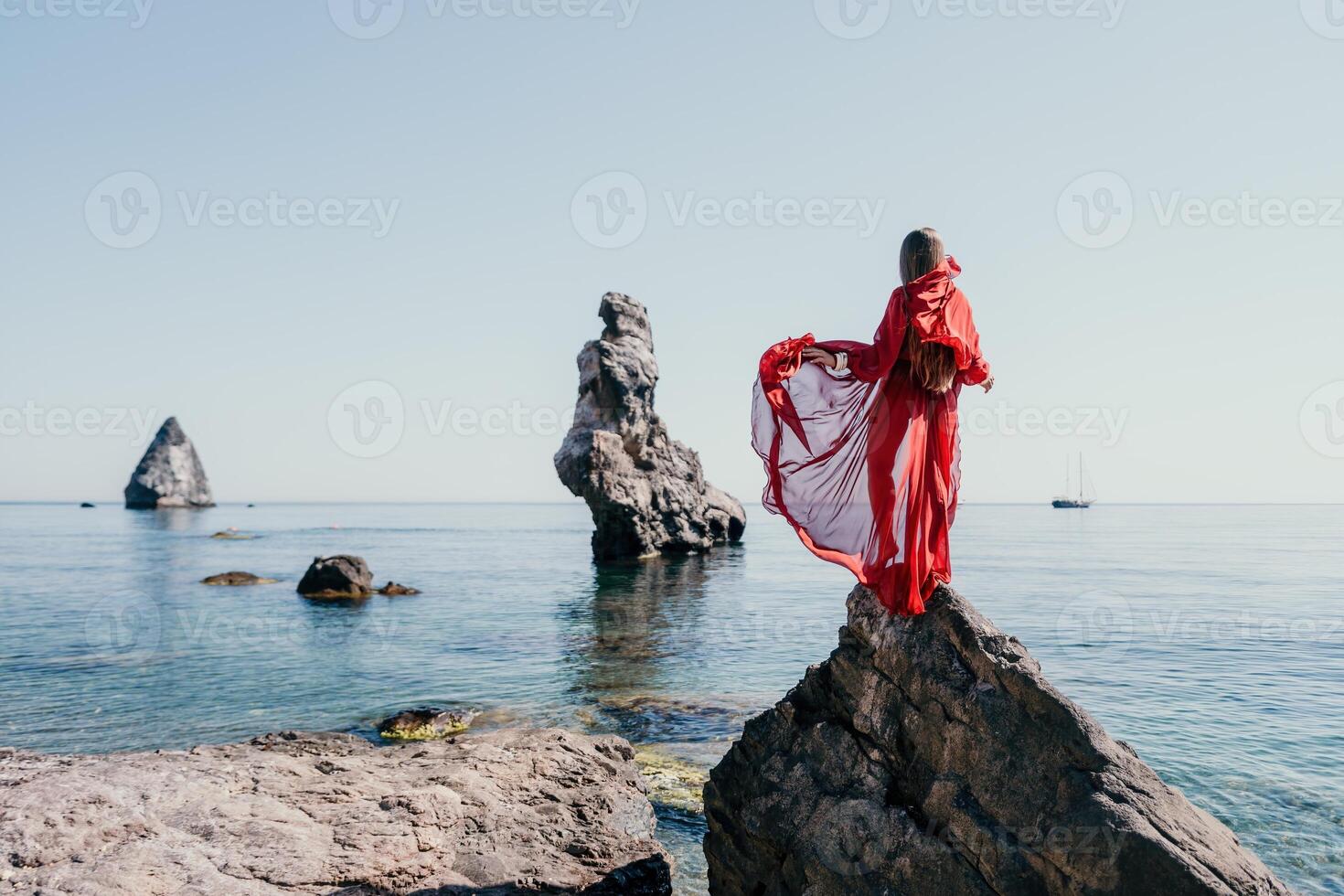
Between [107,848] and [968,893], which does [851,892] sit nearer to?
[968,893]

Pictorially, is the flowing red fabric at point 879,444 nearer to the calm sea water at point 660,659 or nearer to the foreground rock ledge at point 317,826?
the foreground rock ledge at point 317,826

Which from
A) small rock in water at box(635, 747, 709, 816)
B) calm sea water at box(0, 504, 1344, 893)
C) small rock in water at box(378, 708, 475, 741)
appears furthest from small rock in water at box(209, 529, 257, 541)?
small rock in water at box(635, 747, 709, 816)

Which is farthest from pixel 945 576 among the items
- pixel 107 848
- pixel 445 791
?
pixel 107 848

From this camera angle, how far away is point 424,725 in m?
14.1

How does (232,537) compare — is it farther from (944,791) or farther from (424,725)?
(944,791)

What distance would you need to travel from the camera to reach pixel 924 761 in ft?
18.3

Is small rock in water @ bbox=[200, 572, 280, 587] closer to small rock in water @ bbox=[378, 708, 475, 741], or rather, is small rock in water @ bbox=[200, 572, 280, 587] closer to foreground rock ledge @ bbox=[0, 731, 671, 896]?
small rock in water @ bbox=[378, 708, 475, 741]

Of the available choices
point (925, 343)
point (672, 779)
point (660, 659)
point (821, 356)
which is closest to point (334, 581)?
point (660, 659)

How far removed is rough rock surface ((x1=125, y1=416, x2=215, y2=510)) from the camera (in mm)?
142650

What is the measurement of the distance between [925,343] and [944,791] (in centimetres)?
290

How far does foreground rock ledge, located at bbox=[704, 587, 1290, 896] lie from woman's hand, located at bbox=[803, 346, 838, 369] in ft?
5.53

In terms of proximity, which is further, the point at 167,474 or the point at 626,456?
the point at 167,474

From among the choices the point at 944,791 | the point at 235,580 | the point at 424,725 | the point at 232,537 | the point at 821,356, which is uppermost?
the point at 821,356

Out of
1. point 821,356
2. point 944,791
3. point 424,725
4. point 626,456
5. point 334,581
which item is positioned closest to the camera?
point 944,791
